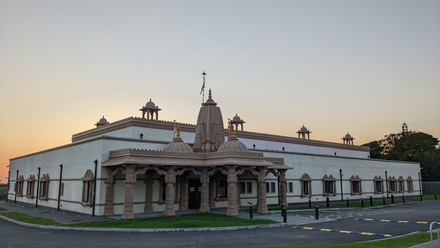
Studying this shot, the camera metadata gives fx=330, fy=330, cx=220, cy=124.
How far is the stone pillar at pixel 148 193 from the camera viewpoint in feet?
87.2

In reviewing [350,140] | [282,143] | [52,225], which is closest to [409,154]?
[350,140]

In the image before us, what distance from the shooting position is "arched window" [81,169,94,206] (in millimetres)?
25194

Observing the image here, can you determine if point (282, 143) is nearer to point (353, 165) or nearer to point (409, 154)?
point (353, 165)

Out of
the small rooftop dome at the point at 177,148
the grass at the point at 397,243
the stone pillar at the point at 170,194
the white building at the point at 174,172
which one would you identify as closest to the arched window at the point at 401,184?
the white building at the point at 174,172

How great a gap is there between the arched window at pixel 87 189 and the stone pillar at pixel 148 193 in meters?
4.16

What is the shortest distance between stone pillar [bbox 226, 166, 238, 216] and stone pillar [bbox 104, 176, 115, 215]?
344 inches

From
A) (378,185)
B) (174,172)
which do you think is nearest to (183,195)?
(174,172)

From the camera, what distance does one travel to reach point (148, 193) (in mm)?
26672

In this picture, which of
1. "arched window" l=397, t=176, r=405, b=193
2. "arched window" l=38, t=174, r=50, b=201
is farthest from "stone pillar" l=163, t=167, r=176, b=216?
"arched window" l=397, t=176, r=405, b=193

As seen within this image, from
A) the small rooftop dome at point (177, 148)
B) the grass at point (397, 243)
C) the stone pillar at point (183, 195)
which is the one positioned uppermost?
the small rooftop dome at point (177, 148)

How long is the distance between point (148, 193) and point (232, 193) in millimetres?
6954

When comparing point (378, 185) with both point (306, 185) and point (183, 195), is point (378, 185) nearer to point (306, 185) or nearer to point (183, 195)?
point (306, 185)

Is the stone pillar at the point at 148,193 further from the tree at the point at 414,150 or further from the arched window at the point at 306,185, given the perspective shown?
the tree at the point at 414,150

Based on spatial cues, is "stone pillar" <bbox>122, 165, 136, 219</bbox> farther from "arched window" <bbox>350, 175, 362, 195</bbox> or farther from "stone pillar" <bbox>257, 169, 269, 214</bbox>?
"arched window" <bbox>350, 175, 362, 195</bbox>
